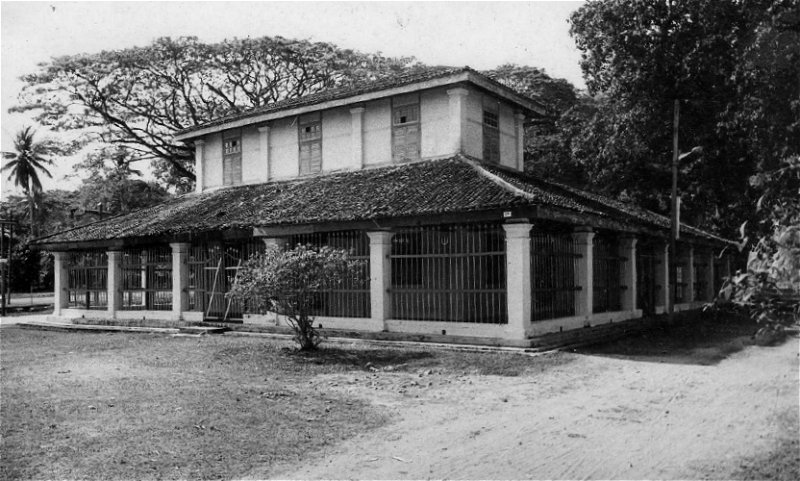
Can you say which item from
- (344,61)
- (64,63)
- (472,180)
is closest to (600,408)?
(472,180)

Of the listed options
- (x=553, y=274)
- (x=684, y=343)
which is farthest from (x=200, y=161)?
(x=684, y=343)

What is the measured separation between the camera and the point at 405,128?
16.4m

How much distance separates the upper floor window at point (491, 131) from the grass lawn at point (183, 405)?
6765 millimetres

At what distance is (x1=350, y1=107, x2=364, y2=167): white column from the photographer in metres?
17.0

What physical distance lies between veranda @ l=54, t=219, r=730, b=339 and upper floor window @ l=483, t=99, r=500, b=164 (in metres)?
2.67

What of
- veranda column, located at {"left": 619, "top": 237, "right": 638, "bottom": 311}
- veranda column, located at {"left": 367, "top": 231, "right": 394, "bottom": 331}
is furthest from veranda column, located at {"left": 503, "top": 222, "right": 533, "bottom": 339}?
veranda column, located at {"left": 619, "top": 237, "right": 638, "bottom": 311}

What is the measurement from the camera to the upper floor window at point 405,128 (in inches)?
639

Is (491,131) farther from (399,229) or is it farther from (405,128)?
(399,229)

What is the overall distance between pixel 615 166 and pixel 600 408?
18.3 meters

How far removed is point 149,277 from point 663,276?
1538cm

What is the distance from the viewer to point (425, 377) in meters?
9.37

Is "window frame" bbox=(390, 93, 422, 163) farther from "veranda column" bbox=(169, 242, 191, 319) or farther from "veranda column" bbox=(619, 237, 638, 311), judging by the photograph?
"veranda column" bbox=(169, 242, 191, 319)

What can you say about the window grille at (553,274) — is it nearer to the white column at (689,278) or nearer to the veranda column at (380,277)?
the veranda column at (380,277)

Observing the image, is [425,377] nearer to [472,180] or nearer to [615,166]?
[472,180]
